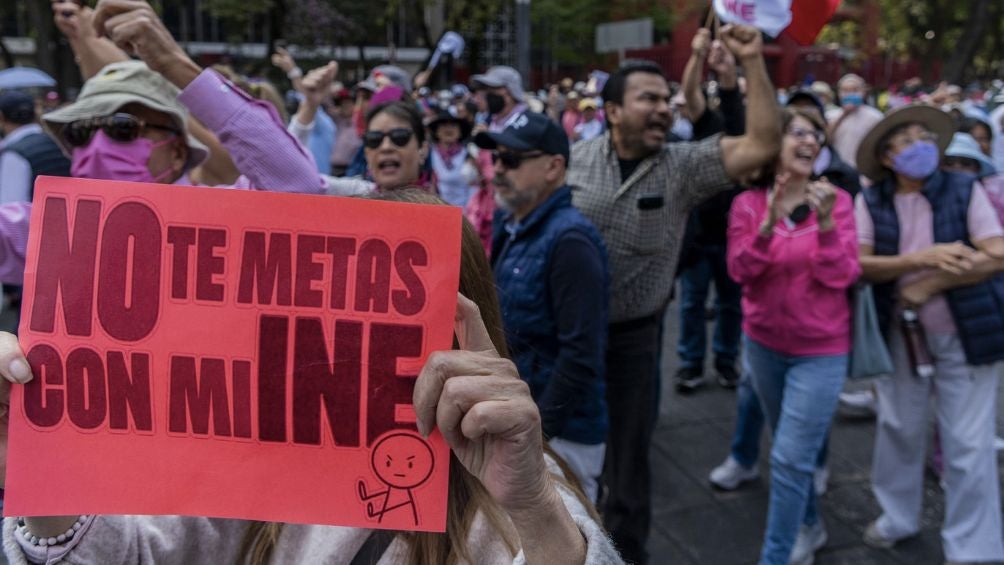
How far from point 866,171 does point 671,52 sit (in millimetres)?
37741

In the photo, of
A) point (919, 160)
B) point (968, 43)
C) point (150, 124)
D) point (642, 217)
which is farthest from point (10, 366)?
point (968, 43)

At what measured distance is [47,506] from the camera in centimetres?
115

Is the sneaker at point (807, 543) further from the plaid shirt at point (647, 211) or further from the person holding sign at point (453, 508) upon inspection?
the person holding sign at point (453, 508)

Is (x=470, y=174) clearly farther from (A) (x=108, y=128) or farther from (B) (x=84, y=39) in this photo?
(A) (x=108, y=128)

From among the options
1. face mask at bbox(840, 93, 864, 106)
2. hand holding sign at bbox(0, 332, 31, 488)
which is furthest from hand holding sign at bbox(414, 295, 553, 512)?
face mask at bbox(840, 93, 864, 106)

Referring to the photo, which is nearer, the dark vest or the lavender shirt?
the lavender shirt

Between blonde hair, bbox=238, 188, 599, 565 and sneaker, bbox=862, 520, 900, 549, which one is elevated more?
blonde hair, bbox=238, 188, 599, 565

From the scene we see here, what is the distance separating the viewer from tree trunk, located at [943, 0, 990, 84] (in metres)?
25.4

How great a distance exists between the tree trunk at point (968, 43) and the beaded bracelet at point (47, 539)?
1125 inches

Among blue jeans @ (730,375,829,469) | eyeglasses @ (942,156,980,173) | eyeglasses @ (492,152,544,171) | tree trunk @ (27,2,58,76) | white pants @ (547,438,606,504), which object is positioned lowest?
blue jeans @ (730,375,829,469)

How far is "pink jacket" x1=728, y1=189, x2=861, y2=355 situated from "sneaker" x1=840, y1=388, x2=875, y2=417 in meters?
2.09

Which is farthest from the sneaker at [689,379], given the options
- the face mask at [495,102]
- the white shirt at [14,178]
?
the white shirt at [14,178]

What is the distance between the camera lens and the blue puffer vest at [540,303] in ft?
9.23

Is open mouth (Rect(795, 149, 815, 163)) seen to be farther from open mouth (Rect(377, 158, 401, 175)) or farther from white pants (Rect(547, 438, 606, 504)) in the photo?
open mouth (Rect(377, 158, 401, 175))
